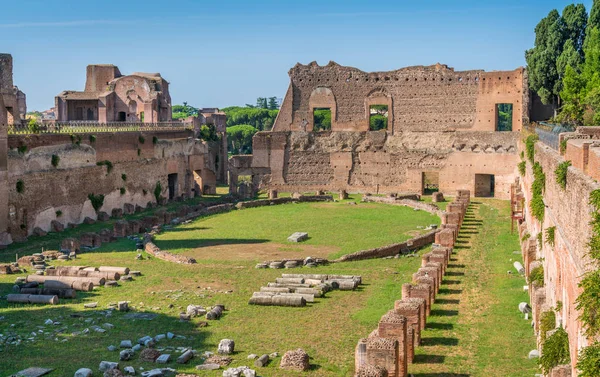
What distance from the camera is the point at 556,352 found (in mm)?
9180

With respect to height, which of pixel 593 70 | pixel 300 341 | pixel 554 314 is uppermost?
pixel 593 70

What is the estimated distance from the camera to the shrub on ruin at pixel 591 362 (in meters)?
6.25

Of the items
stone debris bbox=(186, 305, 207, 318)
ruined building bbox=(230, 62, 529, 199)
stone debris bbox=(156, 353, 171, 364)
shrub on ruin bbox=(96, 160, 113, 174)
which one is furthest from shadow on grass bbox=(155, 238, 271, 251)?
ruined building bbox=(230, 62, 529, 199)

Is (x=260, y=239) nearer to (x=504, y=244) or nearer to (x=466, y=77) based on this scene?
(x=504, y=244)

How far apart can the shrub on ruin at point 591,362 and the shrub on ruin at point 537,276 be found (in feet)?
22.5

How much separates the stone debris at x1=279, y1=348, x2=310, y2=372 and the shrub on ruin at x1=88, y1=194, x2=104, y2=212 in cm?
1740

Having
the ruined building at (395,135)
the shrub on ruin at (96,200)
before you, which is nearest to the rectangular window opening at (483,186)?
the ruined building at (395,135)

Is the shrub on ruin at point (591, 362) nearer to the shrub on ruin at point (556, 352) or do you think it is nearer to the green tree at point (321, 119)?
the shrub on ruin at point (556, 352)

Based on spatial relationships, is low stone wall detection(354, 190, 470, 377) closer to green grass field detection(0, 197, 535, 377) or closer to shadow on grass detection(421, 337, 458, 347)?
shadow on grass detection(421, 337, 458, 347)

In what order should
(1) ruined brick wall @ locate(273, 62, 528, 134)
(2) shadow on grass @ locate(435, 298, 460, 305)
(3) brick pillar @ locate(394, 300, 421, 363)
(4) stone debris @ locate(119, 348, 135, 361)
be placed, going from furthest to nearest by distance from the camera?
(1) ruined brick wall @ locate(273, 62, 528, 134), (2) shadow on grass @ locate(435, 298, 460, 305), (3) brick pillar @ locate(394, 300, 421, 363), (4) stone debris @ locate(119, 348, 135, 361)

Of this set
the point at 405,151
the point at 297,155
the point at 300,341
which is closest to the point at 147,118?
the point at 297,155

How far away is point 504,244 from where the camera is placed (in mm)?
20641

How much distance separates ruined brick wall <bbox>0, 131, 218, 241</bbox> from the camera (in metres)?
23.0

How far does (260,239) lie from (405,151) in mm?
14588
